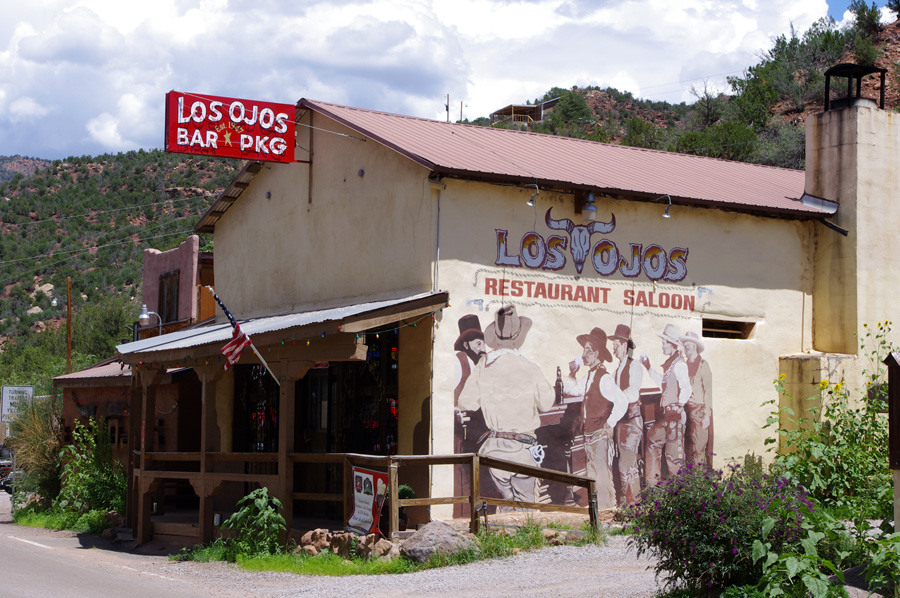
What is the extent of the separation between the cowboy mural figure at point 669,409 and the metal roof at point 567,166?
2257mm

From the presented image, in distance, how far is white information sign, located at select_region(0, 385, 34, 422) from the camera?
934 inches

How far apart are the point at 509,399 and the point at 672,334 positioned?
10.1ft

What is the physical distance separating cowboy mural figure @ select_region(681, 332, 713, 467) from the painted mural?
0.02 meters

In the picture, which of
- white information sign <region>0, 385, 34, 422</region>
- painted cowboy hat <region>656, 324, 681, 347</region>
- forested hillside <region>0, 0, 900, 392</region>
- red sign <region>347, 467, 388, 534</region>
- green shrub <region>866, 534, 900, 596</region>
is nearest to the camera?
green shrub <region>866, 534, 900, 596</region>

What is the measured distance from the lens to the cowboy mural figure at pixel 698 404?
50.6 ft

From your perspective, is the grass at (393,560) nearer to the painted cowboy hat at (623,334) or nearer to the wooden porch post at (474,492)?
the wooden porch post at (474,492)

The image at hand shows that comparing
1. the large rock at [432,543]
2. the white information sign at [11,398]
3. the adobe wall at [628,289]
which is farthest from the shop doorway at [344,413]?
the white information sign at [11,398]

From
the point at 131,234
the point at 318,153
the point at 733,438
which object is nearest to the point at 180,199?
the point at 131,234

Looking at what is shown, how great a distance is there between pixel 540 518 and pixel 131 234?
51677mm

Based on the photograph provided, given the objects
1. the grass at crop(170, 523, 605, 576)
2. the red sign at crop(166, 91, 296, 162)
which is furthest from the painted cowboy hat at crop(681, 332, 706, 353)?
the red sign at crop(166, 91, 296, 162)

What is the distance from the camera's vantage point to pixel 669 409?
50.0ft

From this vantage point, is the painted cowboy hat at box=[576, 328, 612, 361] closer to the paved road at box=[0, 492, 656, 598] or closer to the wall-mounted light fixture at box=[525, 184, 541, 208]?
the wall-mounted light fixture at box=[525, 184, 541, 208]

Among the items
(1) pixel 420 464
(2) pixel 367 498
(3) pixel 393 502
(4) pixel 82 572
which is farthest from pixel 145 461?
(3) pixel 393 502

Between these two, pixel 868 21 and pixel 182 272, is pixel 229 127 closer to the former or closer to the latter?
pixel 182 272
